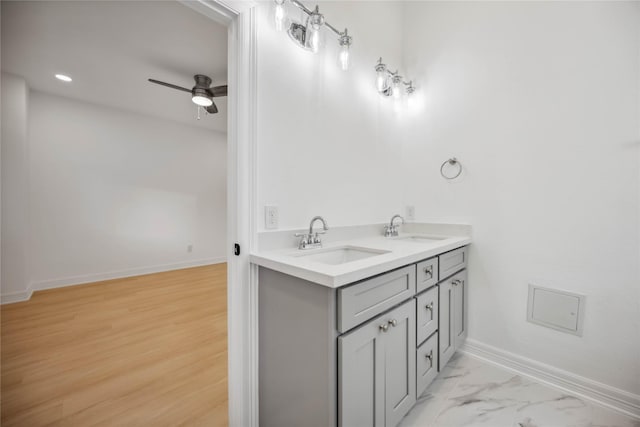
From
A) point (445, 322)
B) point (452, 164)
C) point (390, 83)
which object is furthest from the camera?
point (452, 164)

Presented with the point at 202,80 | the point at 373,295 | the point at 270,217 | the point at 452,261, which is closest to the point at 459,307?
the point at 452,261

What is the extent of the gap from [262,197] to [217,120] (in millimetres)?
3681

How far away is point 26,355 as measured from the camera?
5.83ft

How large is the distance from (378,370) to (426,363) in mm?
526

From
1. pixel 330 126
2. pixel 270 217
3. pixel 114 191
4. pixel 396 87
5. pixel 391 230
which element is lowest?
pixel 391 230

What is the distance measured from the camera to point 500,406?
1.34m

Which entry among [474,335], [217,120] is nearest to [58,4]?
[217,120]

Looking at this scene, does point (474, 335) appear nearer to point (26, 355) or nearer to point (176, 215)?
point (26, 355)

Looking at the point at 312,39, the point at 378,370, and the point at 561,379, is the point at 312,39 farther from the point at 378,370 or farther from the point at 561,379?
the point at 561,379

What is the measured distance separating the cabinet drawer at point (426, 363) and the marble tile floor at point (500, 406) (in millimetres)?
148

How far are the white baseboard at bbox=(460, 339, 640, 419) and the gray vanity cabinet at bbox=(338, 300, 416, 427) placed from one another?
92cm

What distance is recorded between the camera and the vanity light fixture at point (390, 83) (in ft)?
5.52

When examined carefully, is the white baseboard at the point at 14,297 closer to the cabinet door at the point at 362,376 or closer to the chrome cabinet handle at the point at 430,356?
the cabinet door at the point at 362,376

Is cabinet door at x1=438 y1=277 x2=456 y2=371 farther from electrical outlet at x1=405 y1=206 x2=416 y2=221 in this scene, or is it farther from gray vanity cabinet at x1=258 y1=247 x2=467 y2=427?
electrical outlet at x1=405 y1=206 x2=416 y2=221
